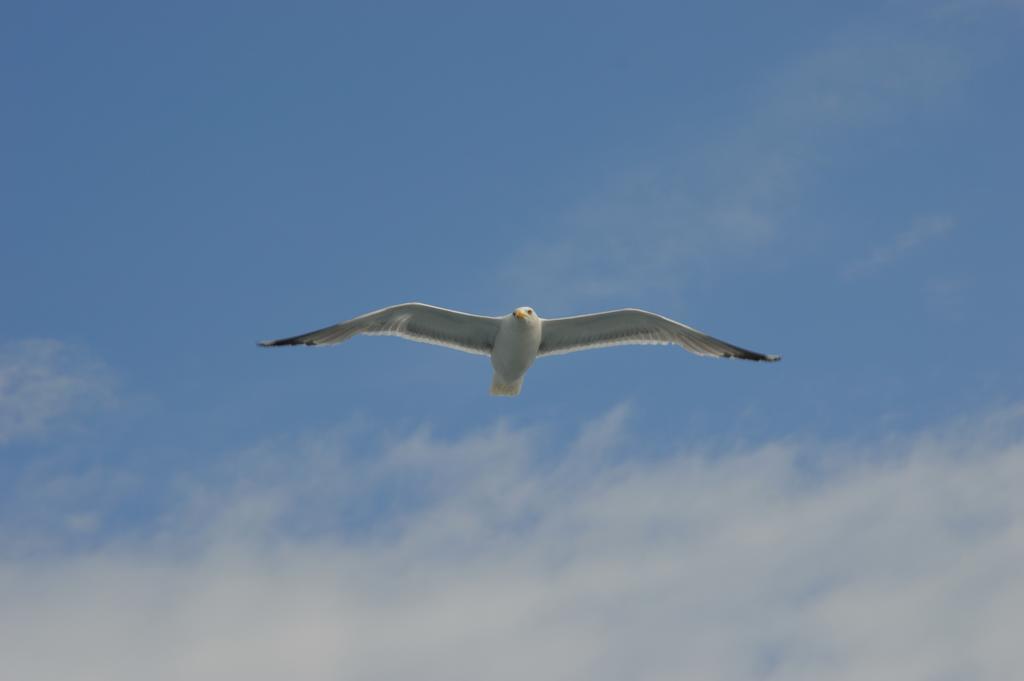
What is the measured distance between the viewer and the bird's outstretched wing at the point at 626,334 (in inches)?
1099

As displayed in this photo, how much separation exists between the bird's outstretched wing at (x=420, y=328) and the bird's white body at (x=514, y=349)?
454 mm

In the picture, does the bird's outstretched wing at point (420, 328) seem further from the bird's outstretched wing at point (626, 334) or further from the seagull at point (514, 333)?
the bird's outstretched wing at point (626, 334)

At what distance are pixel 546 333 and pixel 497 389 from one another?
1673 mm

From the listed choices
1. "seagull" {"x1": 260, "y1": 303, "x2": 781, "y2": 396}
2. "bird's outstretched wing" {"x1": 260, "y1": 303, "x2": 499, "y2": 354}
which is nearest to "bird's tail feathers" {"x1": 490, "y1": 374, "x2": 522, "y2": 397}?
"seagull" {"x1": 260, "y1": 303, "x2": 781, "y2": 396}

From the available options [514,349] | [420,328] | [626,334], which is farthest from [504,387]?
[626,334]

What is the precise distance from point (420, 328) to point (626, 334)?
4649 millimetres

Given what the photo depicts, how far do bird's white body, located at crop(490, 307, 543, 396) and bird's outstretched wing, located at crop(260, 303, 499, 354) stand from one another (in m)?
0.45

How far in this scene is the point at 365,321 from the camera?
2756 cm

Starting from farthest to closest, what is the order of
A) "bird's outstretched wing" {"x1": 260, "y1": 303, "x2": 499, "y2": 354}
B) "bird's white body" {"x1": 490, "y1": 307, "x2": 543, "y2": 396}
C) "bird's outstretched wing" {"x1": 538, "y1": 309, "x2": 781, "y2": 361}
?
"bird's outstretched wing" {"x1": 538, "y1": 309, "x2": 781, "y2": 361} < "bird's outstretched wing" {"x1": 260, "y1": 303, "x2": 499, "y2": 354} < "bird's white body" {"x1": 490, "y1": 307, "x2": 543, "y2": 396}

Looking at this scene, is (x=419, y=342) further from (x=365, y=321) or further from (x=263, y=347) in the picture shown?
(x=263, y=347)

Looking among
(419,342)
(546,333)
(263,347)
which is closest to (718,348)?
(546,333)

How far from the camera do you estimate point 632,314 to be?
28.1 m

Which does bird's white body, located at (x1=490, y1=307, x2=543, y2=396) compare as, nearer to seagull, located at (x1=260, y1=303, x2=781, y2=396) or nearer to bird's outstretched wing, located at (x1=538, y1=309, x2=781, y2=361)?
seagull, located at (x1=260, y1=303, x2=781, y2=396)

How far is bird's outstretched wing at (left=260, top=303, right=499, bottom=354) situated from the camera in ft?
90.0
